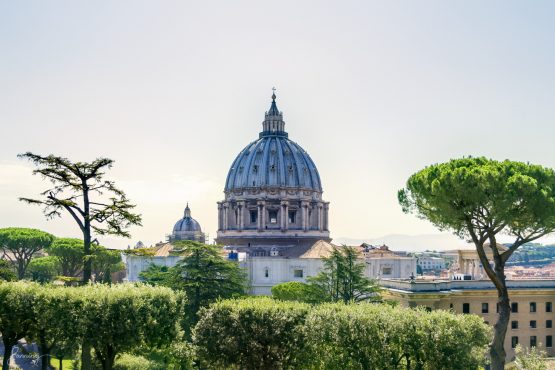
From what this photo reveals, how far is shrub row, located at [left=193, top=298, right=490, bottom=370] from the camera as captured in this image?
30312mm

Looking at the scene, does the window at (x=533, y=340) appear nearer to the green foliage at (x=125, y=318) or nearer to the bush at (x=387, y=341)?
the bush at (x=387, y=341)

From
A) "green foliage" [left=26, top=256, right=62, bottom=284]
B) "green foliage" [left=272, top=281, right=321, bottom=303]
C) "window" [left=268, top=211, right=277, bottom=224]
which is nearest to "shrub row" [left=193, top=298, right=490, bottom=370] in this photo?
"green foliage" [left=272, top=281, right=321, bottom=303]

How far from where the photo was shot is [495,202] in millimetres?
34594

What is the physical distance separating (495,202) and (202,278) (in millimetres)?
23021

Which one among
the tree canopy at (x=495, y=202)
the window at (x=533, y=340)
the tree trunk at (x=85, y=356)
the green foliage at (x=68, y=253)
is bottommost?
the window at (x=533, y=340)

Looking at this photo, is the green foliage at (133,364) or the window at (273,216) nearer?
the green foliage at (133,364)

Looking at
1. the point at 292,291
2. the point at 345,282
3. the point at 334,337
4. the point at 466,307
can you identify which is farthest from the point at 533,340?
the point at 334,337

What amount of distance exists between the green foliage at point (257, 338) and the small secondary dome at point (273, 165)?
64.6 m

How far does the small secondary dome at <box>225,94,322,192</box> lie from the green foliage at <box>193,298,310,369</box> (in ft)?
212

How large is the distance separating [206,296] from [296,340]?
16958 millimetres

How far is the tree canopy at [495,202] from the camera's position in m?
34.3

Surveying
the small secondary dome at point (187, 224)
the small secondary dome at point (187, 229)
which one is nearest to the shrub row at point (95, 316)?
the small secondary dome at point (187, 229)

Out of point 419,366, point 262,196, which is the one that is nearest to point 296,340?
point 419,366

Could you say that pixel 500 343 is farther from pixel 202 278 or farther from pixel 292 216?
pixel 292 216
